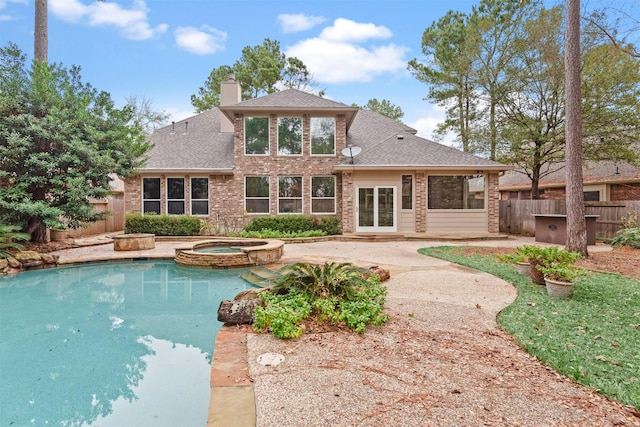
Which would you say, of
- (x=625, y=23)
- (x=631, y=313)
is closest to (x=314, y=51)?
(x=625, y=23)

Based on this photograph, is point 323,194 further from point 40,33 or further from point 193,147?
point 40,33

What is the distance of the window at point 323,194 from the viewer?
1455 cm

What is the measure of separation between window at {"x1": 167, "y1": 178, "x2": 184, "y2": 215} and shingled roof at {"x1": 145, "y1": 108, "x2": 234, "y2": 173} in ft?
2.23

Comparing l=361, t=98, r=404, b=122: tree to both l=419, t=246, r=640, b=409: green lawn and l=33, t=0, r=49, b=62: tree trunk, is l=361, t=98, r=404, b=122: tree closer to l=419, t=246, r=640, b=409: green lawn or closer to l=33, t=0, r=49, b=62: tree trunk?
Result: l=33, t=0, r=49, b=62: tree trunk

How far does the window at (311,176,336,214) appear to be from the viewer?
14555mm

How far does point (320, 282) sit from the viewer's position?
419 cm

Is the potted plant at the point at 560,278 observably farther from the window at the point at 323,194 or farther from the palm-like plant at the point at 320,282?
the window at the point at 323,194

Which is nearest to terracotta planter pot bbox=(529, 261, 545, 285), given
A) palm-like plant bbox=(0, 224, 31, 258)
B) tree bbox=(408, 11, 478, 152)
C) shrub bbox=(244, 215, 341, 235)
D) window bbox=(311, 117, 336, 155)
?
shrub bbox=(244, 215, 341, 235)

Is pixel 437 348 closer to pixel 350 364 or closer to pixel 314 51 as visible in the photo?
pixel 350 364

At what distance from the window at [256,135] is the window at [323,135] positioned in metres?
2.04

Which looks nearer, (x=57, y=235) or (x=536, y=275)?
(x=536, y=275)

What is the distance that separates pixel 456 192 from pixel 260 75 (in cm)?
1700

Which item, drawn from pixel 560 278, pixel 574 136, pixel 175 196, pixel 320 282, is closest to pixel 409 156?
pixel 574 136

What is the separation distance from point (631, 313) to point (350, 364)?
3949 mm
